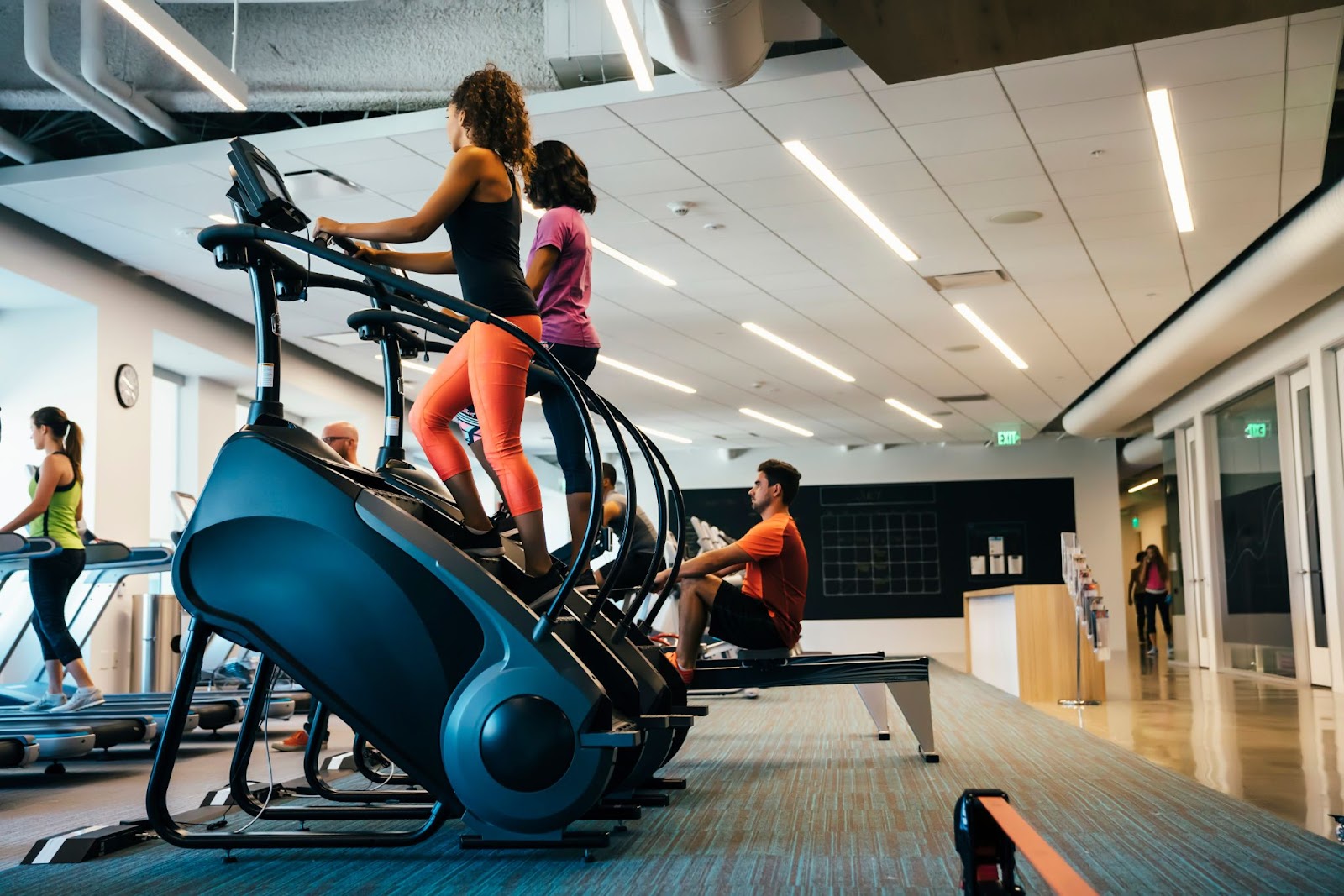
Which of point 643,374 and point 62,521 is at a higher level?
point 643,374

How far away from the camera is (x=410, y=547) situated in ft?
8.26

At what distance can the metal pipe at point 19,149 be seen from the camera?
6600mm

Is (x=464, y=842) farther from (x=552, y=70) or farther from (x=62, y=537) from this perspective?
(x=552, y=70)

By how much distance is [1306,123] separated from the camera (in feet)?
18.7

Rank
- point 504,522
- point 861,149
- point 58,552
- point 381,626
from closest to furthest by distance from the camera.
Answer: point 381,626 → point 504,522 → point 58,552 → point 861,149

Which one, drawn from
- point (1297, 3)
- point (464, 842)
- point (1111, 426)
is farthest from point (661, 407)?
point (464, 842)

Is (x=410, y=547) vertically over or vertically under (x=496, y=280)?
under

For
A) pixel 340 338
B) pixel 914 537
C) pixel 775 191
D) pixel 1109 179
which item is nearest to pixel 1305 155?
pixel 1109 179

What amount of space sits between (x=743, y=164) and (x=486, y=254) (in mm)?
3712

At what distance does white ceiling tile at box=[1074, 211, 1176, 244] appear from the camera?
713 centimetres

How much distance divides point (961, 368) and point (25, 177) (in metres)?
8.63

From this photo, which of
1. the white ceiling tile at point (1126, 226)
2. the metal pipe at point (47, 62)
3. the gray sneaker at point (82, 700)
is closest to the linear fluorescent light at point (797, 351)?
the white ceiling tile at point (1126, 226)

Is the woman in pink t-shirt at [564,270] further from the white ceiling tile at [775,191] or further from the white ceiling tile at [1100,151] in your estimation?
the white ceiling tile at [1100,151]

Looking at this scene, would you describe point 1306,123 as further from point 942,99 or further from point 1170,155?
point 942,99
